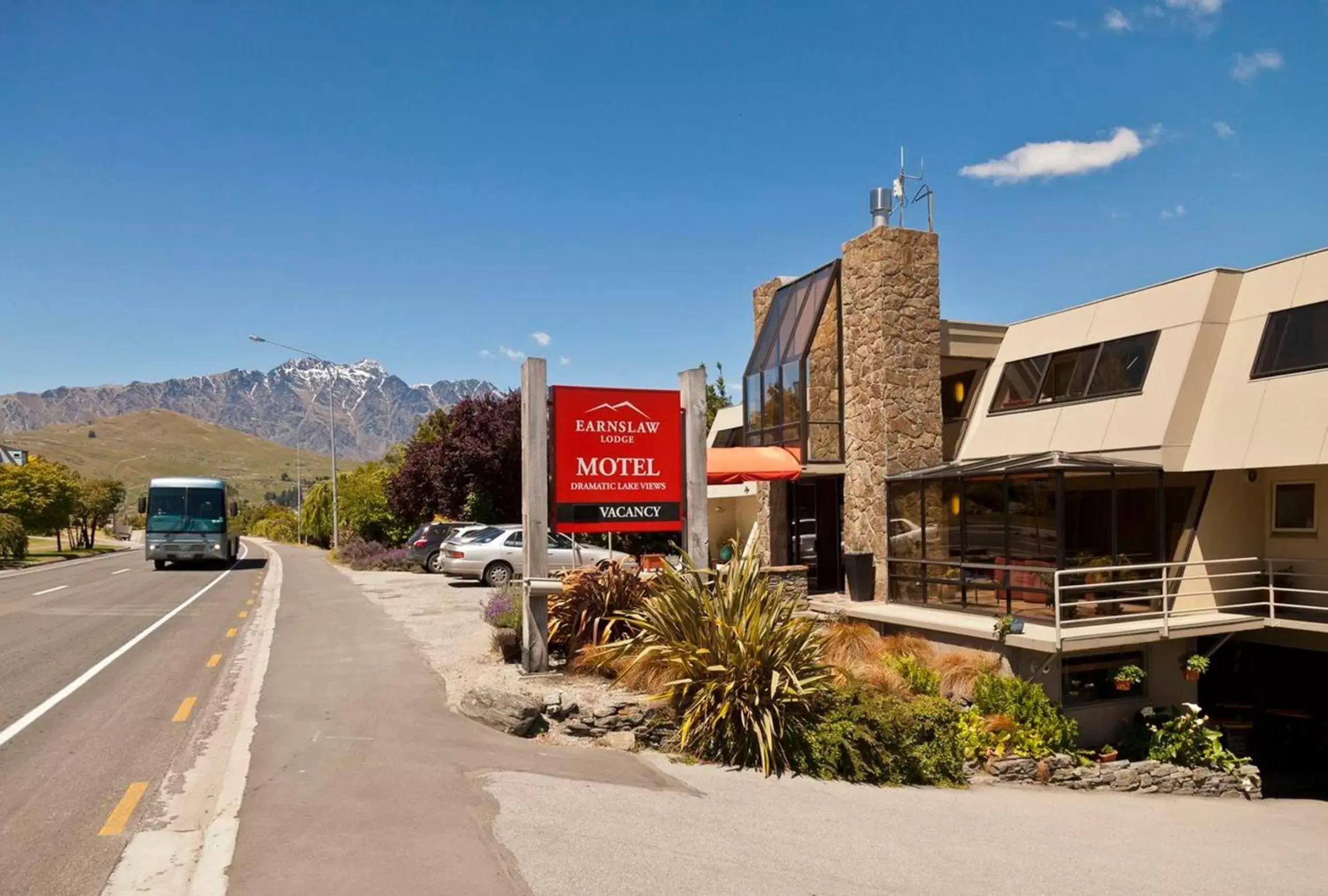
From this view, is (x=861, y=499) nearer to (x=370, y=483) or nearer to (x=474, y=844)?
(x=474, y=844)

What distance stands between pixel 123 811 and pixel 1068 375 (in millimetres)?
17285

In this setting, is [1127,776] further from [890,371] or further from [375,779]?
[375,779]

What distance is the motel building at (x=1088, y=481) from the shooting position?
14.2m

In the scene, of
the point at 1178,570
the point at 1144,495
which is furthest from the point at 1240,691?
the point at 1144,495

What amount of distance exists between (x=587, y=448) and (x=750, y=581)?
300 cm

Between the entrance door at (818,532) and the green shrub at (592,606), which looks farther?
the entrance door at (818,532)

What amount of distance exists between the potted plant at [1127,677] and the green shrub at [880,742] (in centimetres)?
369

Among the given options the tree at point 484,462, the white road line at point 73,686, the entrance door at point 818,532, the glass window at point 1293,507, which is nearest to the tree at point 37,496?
the tree at point 484,462

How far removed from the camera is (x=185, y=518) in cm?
3100

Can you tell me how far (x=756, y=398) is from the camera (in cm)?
2153

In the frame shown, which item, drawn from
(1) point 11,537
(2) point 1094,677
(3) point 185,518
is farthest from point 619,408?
(1) point 11,537

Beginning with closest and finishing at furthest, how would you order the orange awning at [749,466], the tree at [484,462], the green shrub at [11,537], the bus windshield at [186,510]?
the orange awning at [749,466] → the bus windshield at [186,510] → the tree at [484,462] → the green shrub at [11,537]

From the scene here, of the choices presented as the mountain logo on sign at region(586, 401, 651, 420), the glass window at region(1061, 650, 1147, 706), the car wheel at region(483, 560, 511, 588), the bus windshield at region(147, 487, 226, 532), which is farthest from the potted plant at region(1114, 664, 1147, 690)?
the bus windshield at region(147, 487, 226, 532)

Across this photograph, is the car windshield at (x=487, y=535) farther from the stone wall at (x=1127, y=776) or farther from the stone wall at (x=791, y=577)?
the stone wall at (x=1127, y=776)
